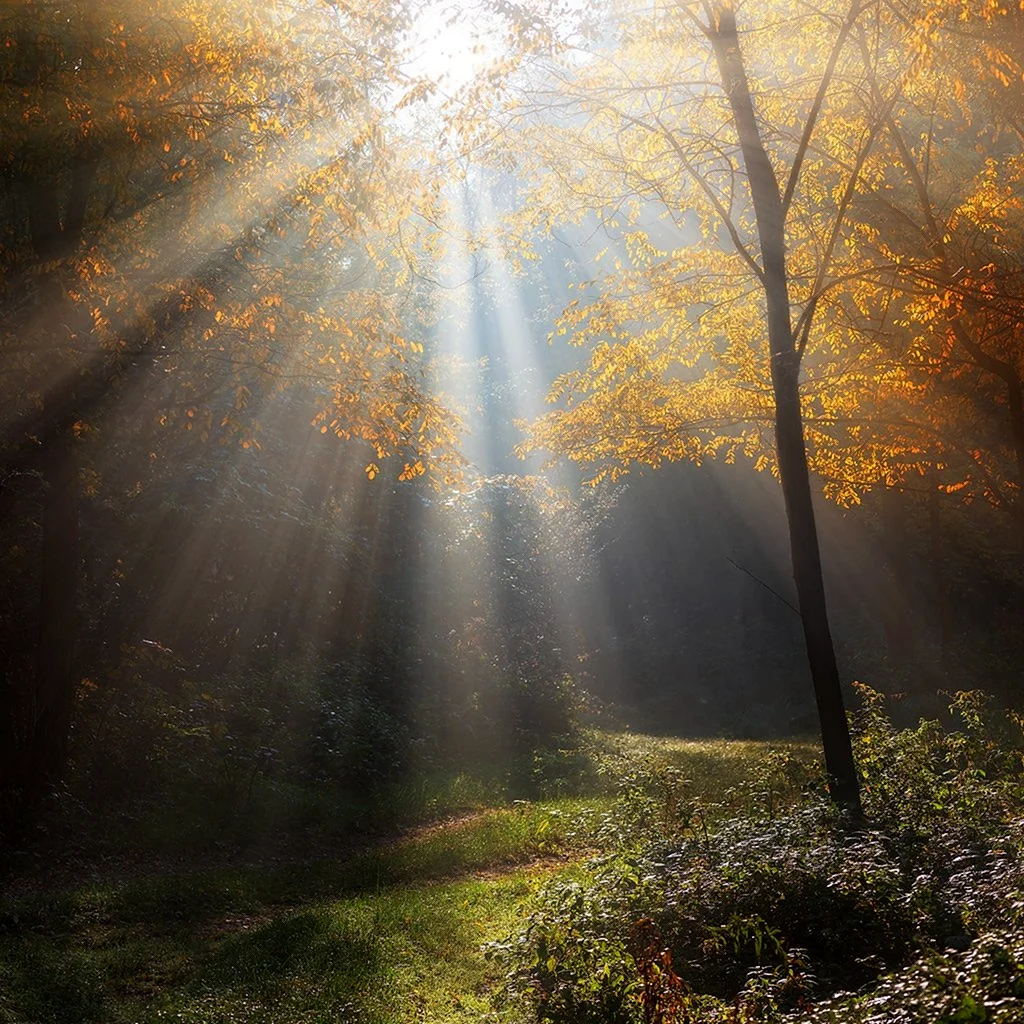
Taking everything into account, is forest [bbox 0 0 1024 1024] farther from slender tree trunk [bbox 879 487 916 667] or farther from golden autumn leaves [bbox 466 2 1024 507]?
slender tree trunk [bbox 879 487 916 667]

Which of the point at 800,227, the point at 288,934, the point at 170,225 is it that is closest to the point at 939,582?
the point at 800,227

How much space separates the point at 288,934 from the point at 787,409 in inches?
240

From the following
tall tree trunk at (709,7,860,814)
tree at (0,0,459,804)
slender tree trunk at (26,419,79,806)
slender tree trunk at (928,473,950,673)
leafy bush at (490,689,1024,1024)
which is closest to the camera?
leafy bush at (490,689,1024,1024)

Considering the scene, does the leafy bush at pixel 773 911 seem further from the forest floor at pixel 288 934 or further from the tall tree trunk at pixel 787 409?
the tall tree trunk at pixel 787 409

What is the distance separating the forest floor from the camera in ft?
19.3

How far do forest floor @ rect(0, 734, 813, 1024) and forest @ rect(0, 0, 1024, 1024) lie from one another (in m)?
0.06

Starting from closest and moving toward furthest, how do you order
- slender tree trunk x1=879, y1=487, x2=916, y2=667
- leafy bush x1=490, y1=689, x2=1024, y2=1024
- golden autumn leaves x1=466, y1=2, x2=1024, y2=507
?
leafy bush x1=490, y1=689, x2=1024, y2=1024, golden autumn leaves x1=466, y1=2, x2=1024, y2=507, slender tree trunk x1=879, y1=487, x2=916, y2=667

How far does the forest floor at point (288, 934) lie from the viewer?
5879 millimetres

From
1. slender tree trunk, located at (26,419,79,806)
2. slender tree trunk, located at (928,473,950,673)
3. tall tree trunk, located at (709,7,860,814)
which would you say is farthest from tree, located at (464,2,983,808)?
slender tree trunk, located at (928,473,950,673)

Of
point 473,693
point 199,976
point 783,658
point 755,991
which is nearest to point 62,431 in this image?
point 199,976

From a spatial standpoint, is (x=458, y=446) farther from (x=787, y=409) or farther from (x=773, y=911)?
(x=773, y=911)

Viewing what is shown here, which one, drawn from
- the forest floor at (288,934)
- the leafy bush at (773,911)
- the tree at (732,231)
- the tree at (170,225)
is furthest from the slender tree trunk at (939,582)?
the leafy bush at (773,911)

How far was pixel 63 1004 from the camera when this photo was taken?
5.79 m

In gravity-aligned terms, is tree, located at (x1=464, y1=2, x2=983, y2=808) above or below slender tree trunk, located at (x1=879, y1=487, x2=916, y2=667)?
above
